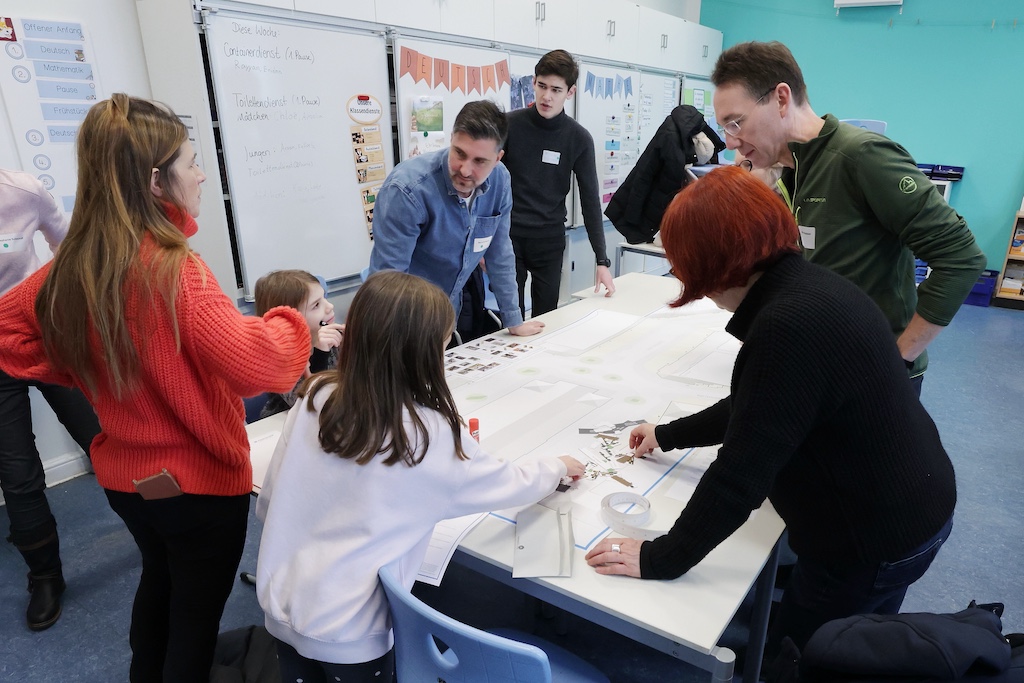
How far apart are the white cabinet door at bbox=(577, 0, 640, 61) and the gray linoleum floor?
320cm

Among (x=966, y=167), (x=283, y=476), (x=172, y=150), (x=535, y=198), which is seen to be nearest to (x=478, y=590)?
(x=283, y=476)

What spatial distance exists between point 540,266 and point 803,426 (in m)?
2.44

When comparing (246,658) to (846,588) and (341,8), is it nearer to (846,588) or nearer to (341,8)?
(846,588)

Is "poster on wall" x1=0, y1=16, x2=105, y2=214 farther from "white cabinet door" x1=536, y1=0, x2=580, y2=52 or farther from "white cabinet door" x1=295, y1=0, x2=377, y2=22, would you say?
"white cabinet door" x1=536, y1=0, x2=580, y2=52

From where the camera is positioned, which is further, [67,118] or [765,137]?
[67,118]

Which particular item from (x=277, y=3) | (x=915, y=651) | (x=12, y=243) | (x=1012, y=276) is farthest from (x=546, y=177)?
(x=1012, y=276)

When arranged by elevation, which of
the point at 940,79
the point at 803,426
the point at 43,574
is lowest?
the point at 43,574

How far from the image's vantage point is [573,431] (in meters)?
1.50

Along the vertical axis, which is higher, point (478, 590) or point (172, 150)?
point (172, 150)

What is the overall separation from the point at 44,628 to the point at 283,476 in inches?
57.4

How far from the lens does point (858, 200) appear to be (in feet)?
4.66

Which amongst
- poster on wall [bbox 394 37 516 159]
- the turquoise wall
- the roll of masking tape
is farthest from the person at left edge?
the turquoise wall

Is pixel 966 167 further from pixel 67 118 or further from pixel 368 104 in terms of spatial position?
pixel 67 118

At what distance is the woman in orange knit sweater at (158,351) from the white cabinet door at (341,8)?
71.2 inches
